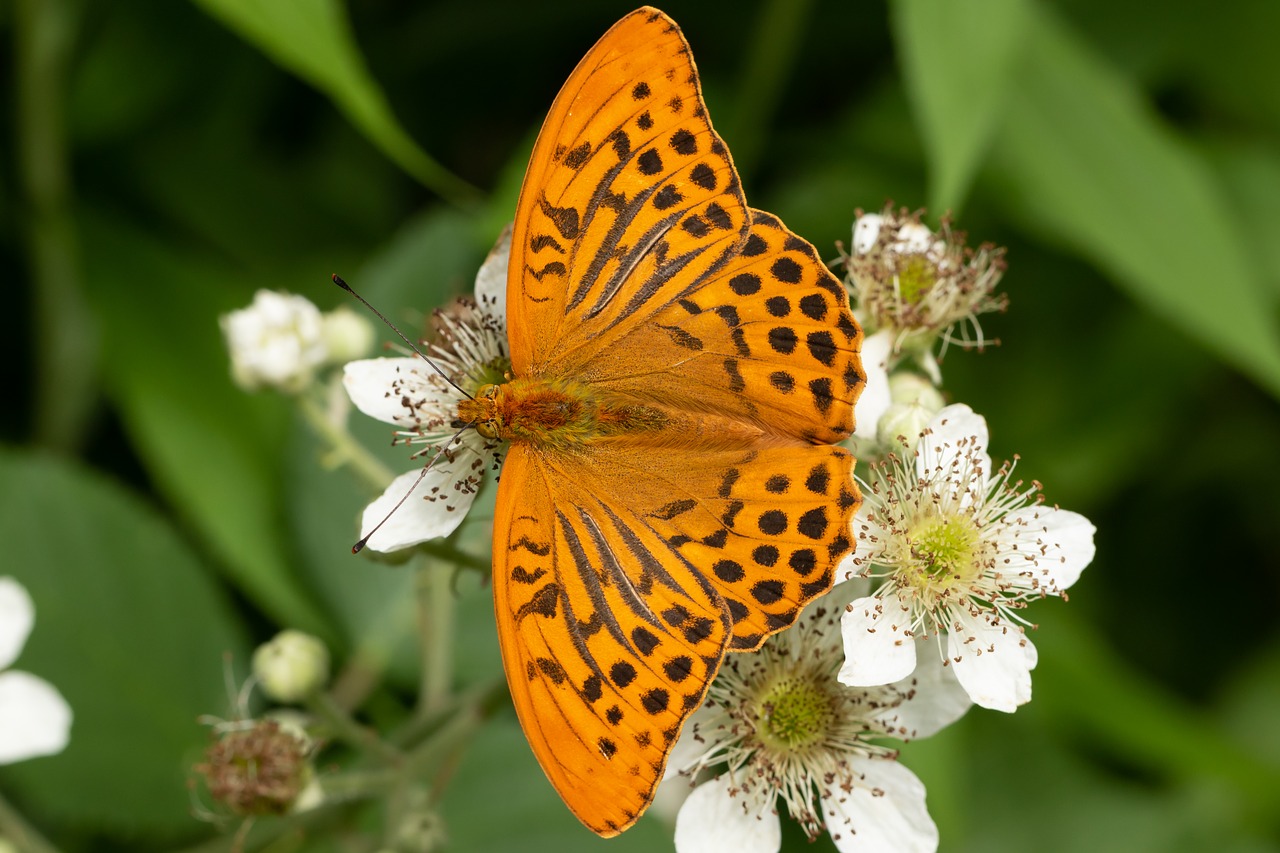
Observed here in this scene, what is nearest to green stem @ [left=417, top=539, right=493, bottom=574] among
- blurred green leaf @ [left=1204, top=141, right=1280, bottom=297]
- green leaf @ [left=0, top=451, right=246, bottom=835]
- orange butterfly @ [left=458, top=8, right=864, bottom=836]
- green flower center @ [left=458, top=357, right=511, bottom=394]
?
orange butterfly @ [left=458, top=8, right=864, bottom=836]

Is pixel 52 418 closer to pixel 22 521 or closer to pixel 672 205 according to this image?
pixel 22 521

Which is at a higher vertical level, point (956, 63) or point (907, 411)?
point (956, 63)

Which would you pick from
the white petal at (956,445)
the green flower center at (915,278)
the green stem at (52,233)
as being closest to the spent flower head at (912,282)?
the green flower center at (915,278)

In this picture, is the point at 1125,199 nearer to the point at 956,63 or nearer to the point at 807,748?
the point at 956,63

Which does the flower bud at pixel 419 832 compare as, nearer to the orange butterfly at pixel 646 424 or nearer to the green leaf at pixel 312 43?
the orange butterfly at pixel 646 424

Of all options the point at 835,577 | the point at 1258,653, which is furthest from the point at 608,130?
the point at 1258,653

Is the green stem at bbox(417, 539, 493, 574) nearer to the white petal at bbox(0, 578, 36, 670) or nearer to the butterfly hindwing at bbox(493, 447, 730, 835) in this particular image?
the butterfly hindwing at bbox(493, 447, 730, 835)

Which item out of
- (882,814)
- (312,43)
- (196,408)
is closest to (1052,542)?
(882,814)
